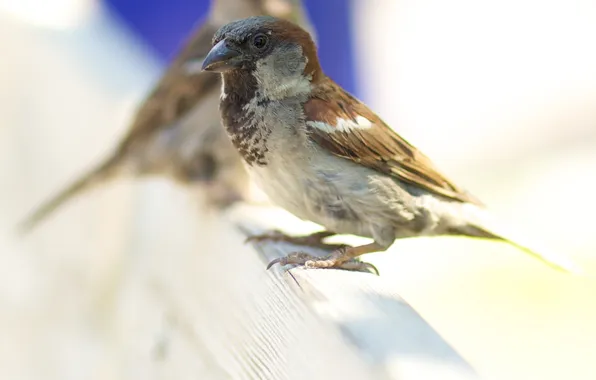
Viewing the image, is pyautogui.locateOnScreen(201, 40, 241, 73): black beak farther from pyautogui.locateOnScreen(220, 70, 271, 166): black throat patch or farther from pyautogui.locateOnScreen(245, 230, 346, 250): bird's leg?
pyautogui.locateOnScreen(245, 230, 346, 250): bird's leg

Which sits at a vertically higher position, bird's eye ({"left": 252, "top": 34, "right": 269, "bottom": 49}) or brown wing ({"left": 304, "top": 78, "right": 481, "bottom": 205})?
bird's eye ({"left": 252, "top": 34, "right": 269, "bottom": 49})

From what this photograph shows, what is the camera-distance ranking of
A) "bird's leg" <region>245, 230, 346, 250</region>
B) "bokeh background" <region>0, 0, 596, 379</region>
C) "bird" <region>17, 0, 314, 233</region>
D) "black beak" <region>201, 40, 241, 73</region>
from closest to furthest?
"black beak" <region>201, 40, 241, 73</region>
"bird's leg" <region>245, 230, 346, 250</region>
"bird" <region>17, 0, 314, 233</region>
"bokeh background" <region>0, 0, 596, 379</region>

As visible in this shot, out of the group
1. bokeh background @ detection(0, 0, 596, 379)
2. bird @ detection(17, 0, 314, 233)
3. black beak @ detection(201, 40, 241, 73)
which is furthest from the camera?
bokeh background @ detection(0, 0, 596, 379)

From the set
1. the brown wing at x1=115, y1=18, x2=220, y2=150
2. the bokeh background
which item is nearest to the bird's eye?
the bokeh background

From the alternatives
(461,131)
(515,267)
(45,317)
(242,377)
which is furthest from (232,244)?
(461,131)

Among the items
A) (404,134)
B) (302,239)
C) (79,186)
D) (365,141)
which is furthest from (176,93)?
(404,134)

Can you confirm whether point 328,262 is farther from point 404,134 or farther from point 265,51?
point 404,134

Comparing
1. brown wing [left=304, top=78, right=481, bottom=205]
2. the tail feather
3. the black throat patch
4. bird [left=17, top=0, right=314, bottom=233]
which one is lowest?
brown wing [left=304, top=78, right=481, bottom=205]

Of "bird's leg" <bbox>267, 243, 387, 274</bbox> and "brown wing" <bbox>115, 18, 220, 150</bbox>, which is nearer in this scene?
"bird's leg" <bbox>267, 243, 387, 274</bbox>
